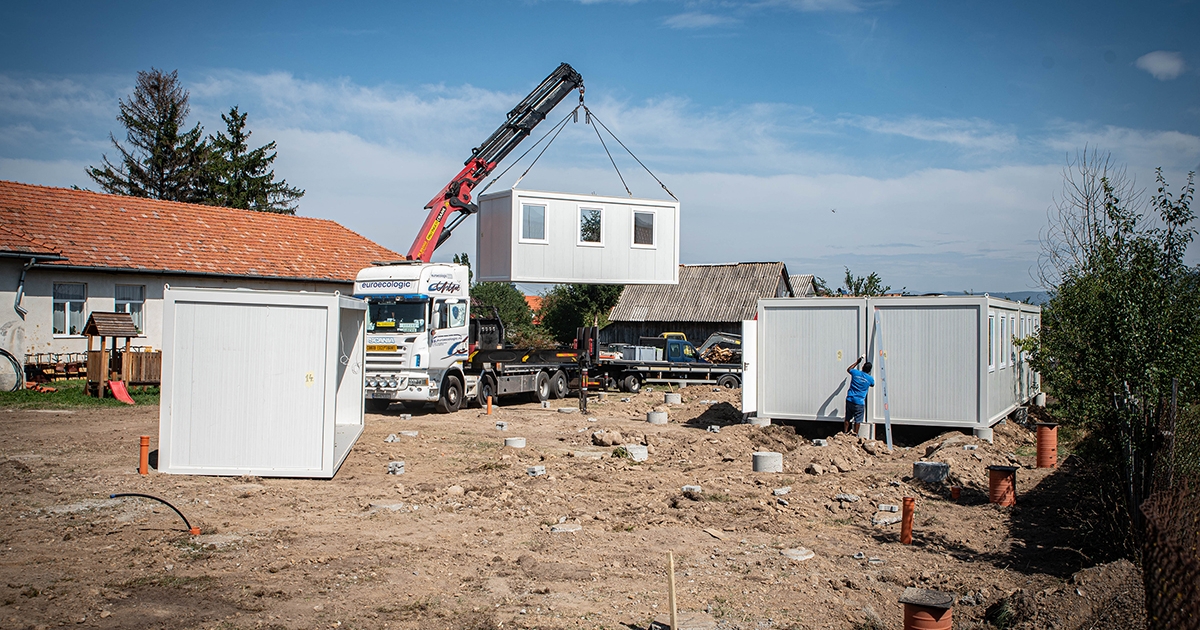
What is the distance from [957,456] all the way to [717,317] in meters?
26.3

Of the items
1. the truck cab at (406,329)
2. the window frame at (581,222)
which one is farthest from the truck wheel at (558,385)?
the window frame at (581,222)

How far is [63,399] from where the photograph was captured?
62.8ft

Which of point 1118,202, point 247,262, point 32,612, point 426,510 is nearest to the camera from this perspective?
point 32,612

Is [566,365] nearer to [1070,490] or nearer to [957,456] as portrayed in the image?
[957,456]

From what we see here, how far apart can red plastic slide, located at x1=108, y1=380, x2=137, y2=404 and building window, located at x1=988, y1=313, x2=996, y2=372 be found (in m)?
18.7

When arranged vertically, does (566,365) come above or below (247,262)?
below

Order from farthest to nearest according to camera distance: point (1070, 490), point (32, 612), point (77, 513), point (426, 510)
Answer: point (1070, 490), point (426, 510), point (77, 513), point (32, 612)

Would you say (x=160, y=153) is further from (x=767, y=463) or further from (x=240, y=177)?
(x=767, y=463)

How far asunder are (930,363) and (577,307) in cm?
3057

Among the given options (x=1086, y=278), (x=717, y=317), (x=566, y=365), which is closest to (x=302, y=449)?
(x=1086, y=278)

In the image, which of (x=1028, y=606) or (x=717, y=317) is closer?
(x=1028, y=606)

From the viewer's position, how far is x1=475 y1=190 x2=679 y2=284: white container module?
19422mm

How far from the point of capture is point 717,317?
39.1 m

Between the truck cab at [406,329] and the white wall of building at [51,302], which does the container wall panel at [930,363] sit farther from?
the white wall of building at [51,302]
